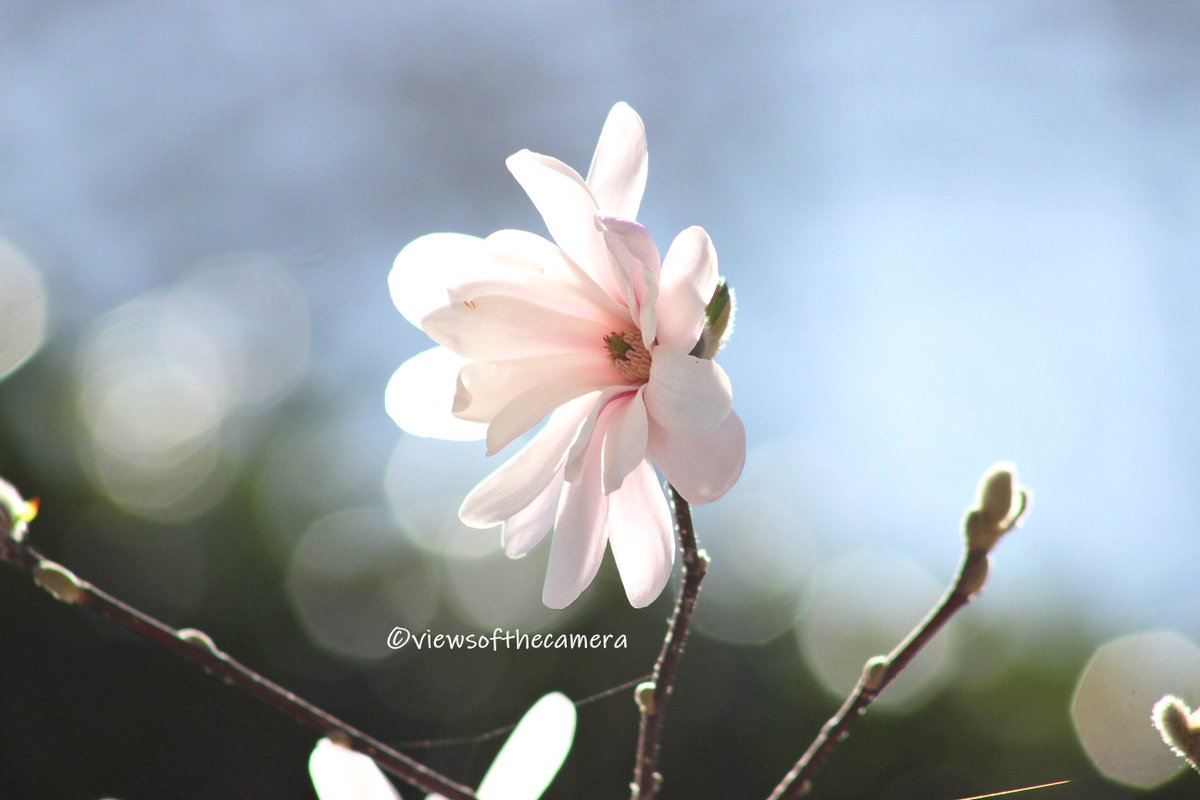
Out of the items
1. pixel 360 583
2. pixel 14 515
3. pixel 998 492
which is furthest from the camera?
pixel 360 583

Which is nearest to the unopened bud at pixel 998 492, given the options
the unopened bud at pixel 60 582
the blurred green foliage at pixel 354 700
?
the unopened bud at pixel 60 582

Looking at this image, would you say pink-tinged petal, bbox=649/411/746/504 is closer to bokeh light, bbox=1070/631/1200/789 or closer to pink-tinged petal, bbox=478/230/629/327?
pink-tinged petal, bbox=478/230/629/327

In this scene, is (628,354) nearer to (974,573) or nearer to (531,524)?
(531,524)

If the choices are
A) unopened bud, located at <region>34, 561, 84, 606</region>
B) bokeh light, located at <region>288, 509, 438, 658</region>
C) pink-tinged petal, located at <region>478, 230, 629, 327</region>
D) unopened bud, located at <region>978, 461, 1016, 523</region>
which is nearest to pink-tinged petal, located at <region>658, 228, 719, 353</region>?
pink-tinged petal, located at <region>478, 230, 629, 327</region>

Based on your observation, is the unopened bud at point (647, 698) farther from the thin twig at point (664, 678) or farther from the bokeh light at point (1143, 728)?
the bokeh light at point (1143, 728)

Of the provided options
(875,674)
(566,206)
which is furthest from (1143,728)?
(566,206)

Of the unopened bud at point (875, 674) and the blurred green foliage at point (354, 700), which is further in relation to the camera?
the blurred green foliage at point (354, 700)

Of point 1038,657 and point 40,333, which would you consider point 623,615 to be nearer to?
point 1038,657
